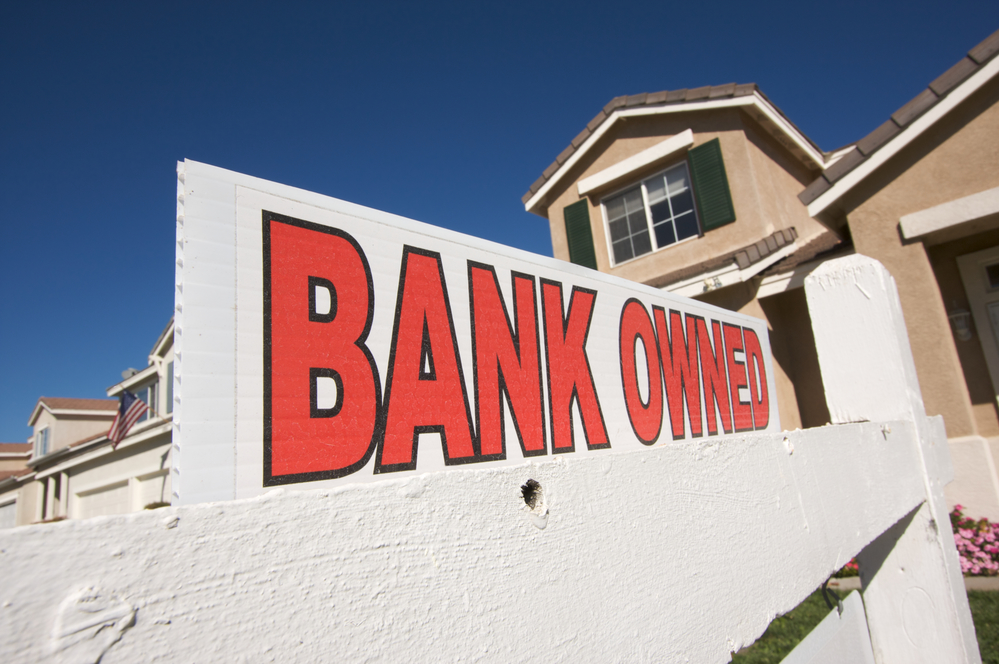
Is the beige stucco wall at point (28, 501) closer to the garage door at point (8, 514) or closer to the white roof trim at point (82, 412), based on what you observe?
the garage door at point (8, 514)

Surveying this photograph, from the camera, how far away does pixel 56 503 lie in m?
16.0

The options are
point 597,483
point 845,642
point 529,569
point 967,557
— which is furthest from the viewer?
point 967,557

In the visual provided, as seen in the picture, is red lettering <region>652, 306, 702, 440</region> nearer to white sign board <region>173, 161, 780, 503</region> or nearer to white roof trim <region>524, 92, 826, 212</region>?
white sign board <region>173, 161, 780, 503</region>

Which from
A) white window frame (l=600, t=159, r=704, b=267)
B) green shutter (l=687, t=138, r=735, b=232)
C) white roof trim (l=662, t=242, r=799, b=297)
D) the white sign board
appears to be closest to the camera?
the white sign board

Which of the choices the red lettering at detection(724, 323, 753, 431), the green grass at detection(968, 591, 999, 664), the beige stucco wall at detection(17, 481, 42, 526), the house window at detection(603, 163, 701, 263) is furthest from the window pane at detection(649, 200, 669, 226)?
the beige stucco wall at detection(17, 481, 42, 526)

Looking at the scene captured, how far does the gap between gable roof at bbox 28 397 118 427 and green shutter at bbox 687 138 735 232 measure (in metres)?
21.6

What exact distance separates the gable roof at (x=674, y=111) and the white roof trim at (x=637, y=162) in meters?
0.48

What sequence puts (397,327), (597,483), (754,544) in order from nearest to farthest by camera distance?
(597,483) → (754,544) → (397,327)

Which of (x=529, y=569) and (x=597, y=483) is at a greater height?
(x=597, y=483)

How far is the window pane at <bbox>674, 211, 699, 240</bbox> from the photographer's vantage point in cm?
904

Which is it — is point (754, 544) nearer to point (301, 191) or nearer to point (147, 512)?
point (147, 512)

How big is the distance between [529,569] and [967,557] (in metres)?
6.52

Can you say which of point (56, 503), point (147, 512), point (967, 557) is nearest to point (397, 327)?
point (147, 512)

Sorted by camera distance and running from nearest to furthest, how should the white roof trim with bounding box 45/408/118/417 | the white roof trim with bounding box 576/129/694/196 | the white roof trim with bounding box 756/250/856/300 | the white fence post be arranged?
the white fence post → the white roof trim with bounding box 756/250/856/300 → the white roof trim with bounding box 576/129/694/196 → the white roof trim with bounding box 45/408/118/417
